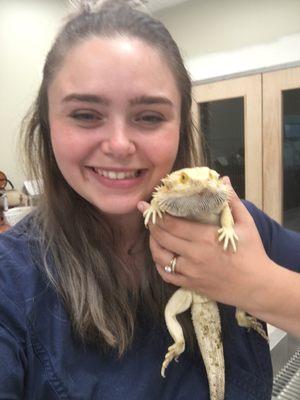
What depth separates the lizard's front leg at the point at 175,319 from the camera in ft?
3.00

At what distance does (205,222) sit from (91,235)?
323 millimetres

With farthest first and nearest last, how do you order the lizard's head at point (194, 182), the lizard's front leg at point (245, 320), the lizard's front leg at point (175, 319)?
1. the lizard's front leg at point (245, 320)
2. the lizard's front leg at point (175, 319)
3. the lizard's head at point (194, 182)

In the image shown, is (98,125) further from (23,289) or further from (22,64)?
(22,64)

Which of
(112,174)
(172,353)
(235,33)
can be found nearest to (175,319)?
(172,353)

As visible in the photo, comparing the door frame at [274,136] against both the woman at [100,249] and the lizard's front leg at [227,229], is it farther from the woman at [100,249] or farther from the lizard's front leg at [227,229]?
the lizard's front leg at [227,229]

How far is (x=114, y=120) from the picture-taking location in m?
0.90

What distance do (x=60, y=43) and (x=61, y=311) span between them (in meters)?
0.68

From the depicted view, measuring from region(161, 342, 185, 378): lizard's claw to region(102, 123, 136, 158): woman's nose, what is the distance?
1.55 ft

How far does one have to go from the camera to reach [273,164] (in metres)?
3.50

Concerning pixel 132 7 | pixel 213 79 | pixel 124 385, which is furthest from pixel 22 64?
pixel 124 385

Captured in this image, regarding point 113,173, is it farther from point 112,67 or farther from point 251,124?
point 251,124

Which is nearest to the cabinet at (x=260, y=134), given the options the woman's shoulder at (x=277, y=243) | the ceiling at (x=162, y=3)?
the ceiling at (x=162, y=3)

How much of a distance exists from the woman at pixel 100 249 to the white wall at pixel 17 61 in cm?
305

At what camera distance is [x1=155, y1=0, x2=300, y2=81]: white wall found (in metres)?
3.32
